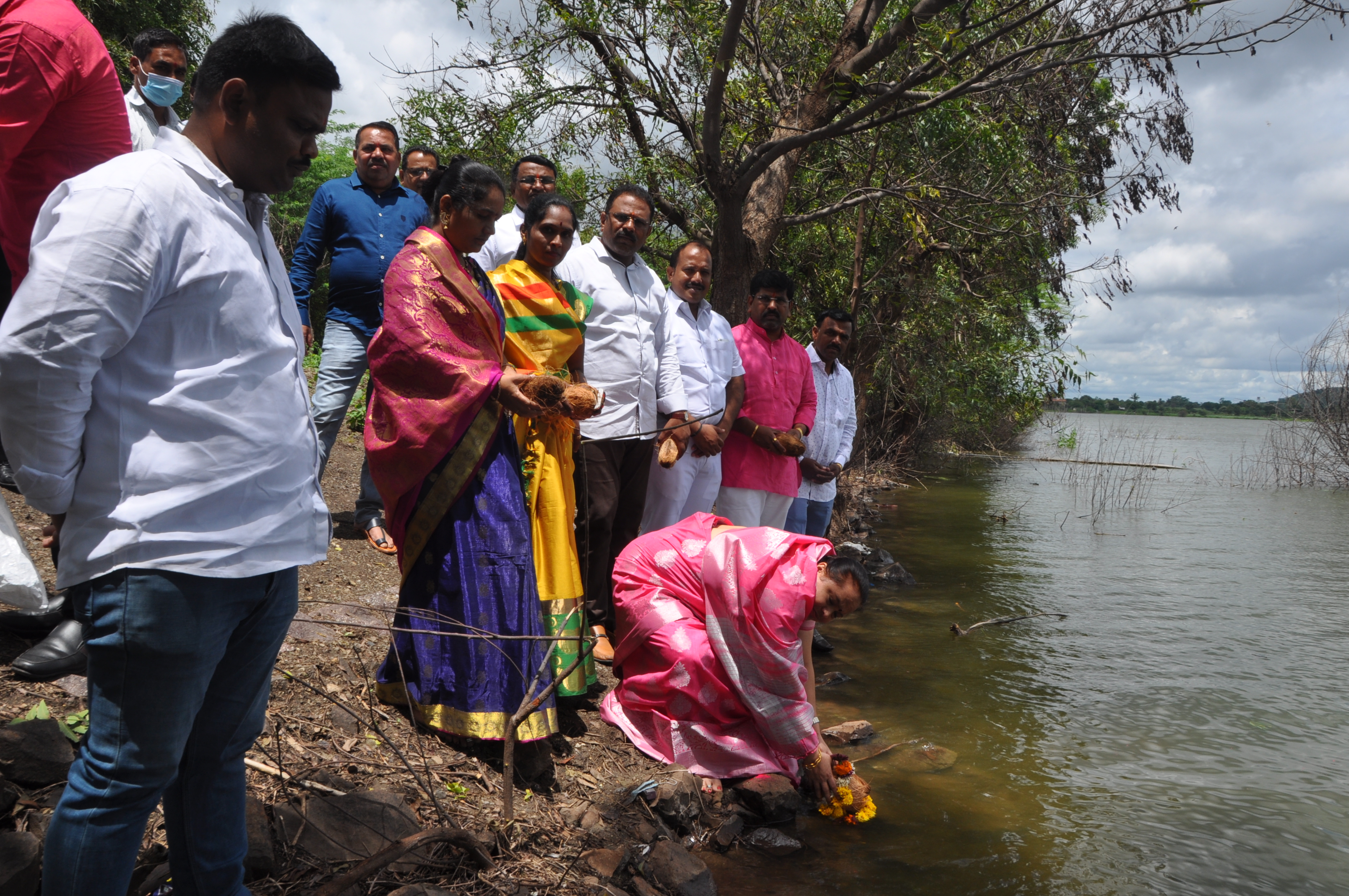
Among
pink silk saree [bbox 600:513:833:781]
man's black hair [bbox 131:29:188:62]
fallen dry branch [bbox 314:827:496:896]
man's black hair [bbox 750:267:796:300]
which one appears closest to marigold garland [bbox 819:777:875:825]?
pink silk saree [bbox 600:513:833:781]

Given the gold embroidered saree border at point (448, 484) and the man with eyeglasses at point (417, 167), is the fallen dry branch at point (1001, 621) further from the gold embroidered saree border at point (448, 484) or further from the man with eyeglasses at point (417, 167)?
the man with eyeglasses at point (417, 167)

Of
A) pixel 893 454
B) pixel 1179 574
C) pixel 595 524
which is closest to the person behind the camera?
pixel 595 524

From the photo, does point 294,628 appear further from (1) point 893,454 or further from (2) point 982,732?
(1) point 893,454

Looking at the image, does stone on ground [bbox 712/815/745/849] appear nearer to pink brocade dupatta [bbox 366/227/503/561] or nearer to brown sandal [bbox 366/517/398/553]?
pink brocade dupatta [bbox 366/227/503/561]

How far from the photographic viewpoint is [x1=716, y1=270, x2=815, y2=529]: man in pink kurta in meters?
5.41

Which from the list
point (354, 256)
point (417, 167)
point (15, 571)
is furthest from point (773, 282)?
point (15, 571)

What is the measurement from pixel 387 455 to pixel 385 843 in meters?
1.20

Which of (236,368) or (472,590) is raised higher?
(236,368)

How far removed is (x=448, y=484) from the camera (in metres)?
3.02

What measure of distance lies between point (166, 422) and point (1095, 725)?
4790mm

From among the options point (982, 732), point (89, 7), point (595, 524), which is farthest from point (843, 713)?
point (89, 7)

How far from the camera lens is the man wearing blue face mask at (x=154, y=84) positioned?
107 inches

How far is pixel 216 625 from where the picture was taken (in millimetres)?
1552

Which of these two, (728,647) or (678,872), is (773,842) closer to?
(678,872)
